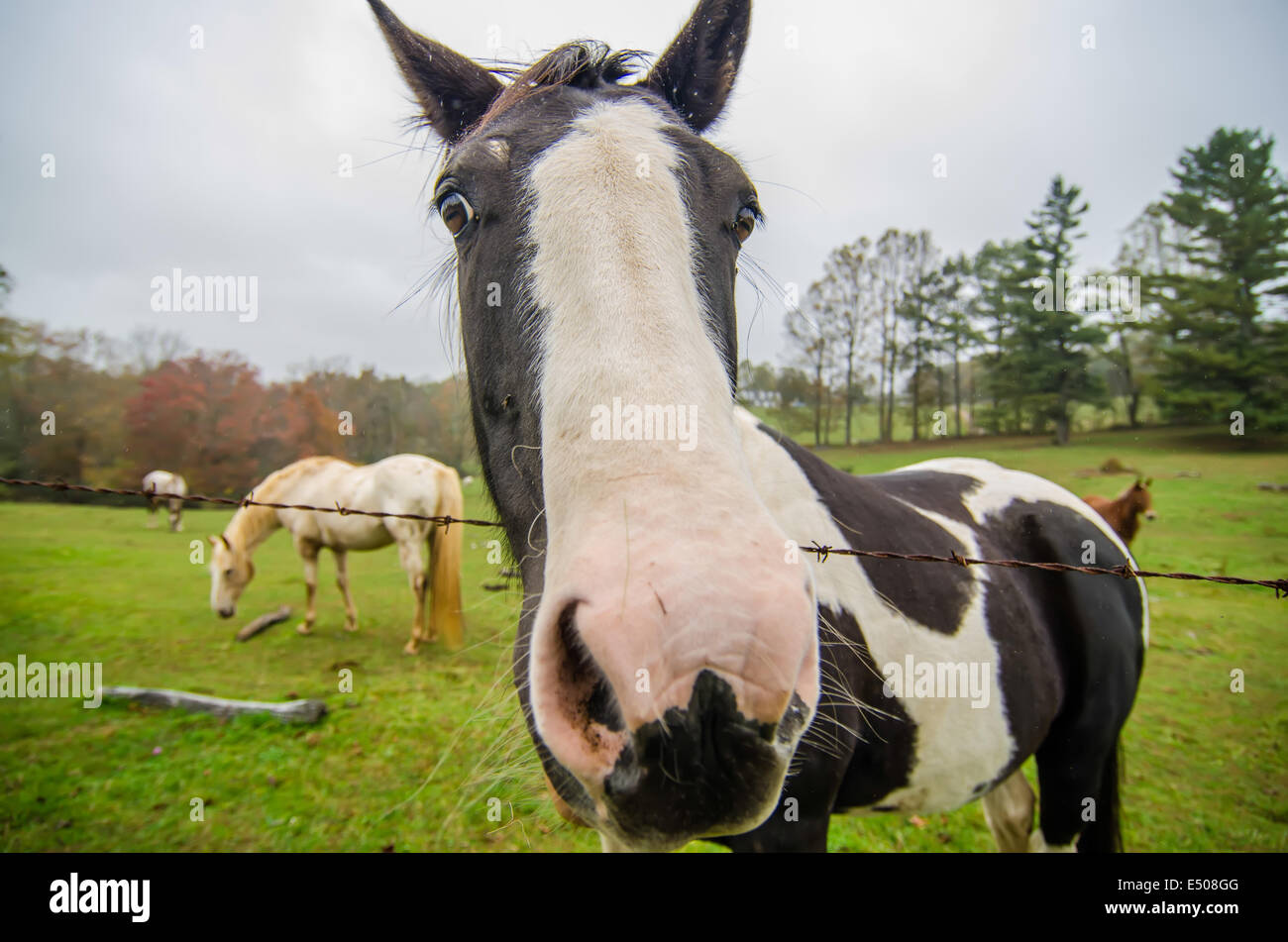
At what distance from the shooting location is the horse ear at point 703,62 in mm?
2062

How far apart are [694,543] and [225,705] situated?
22.0 feet

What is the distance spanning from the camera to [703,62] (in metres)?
2.12

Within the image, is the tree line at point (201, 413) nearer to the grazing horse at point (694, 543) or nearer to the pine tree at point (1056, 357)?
the grazing horse at point (694, 543)

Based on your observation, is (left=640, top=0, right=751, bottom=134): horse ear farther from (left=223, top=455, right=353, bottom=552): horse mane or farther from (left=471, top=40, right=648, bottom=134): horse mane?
(left=223, top=455, right=353, bottom=552): horse mane

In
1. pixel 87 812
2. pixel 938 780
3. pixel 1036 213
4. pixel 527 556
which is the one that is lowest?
pixel 87 812

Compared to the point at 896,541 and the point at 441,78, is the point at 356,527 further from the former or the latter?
the point at 896,541

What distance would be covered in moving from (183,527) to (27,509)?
3.39 meters

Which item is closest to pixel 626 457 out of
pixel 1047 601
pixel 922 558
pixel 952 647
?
pixel 922 558

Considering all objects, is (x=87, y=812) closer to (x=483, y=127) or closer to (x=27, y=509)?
(x=483, y=127)

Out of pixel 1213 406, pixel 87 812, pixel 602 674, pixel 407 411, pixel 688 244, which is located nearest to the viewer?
pixel 602 674

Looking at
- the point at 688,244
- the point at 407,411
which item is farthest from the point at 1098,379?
the point at 688,244

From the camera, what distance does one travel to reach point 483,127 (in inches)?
66.1

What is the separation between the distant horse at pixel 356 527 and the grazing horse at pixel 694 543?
6.46 m
